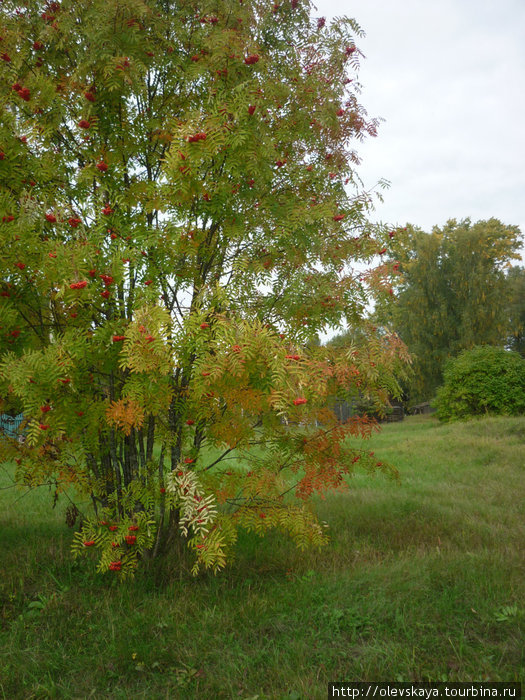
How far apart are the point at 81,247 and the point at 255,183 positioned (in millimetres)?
1565

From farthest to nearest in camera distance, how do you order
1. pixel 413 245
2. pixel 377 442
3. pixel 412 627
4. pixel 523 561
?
1. pixel 413 245
2. pixel 377 442
3. pixel 523 561
4. pixel 412 627

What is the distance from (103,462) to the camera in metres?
4.19

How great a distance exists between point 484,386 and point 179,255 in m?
13.1

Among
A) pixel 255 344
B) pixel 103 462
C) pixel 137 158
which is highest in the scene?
pixel 137 158

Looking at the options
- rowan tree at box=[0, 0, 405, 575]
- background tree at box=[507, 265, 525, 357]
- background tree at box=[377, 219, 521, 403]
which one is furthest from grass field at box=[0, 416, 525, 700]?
background tree at box=[507, 265, 525, 357]

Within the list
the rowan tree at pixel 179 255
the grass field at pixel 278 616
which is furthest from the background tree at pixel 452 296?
the rowan tree at pixel 179 255

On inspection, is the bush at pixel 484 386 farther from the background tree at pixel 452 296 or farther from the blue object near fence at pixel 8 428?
the blue object near fence at pixel 8 428

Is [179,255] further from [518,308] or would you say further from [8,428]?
[518,308]

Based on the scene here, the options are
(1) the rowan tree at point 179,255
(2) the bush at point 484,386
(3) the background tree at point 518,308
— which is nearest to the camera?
(1) the rowan tree at point 179,255

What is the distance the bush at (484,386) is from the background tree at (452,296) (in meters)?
5.58

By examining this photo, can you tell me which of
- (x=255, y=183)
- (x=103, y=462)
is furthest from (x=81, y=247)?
(x=103, y=462)

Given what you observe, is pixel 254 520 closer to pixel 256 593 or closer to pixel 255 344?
pixel 256 593

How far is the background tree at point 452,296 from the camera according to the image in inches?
826

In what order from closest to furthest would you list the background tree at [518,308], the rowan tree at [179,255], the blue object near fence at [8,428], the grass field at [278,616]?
the grass field at [278,616], the rowan tree at [179,255], the blue object near fence at [8,428], the background tree at [518,308]
